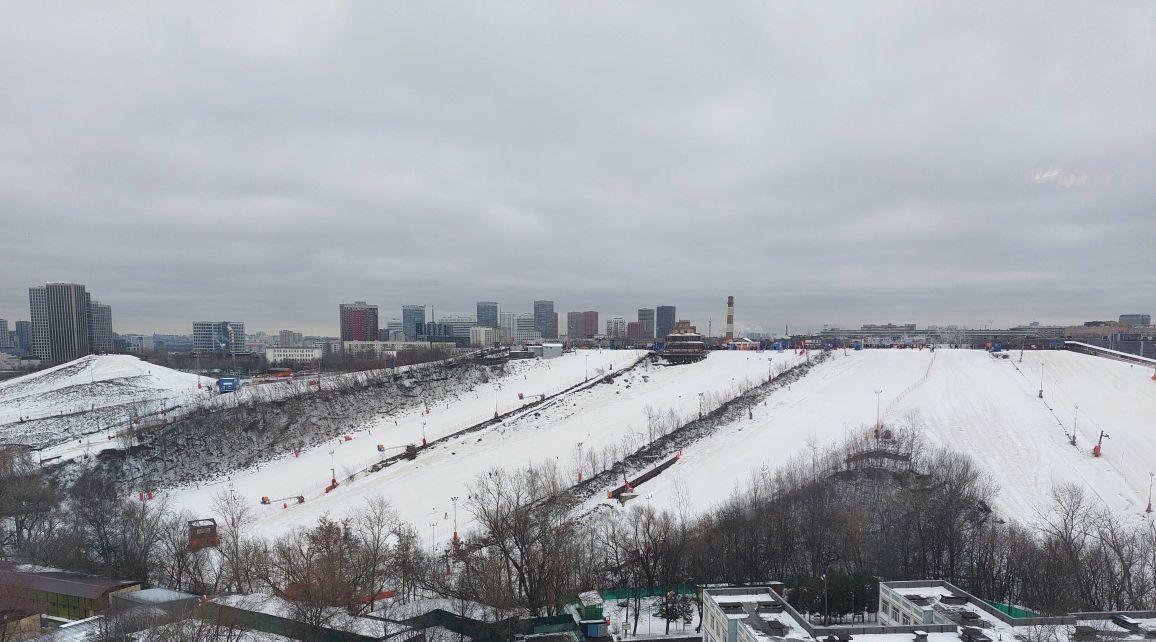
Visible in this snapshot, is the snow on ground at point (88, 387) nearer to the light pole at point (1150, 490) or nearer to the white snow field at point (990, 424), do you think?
the white snow field at point (990, 424)

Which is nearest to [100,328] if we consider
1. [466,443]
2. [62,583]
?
[466,443]

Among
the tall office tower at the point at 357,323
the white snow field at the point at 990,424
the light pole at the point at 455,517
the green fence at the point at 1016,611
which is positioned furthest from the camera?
the tall office tower at the point at 357,323

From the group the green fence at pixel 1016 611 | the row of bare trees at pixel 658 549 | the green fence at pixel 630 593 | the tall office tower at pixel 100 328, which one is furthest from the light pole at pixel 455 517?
the tall office tower at pixel 100 328

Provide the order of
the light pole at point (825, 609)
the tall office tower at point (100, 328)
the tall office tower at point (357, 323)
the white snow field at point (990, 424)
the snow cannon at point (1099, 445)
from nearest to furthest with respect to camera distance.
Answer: the light pole at point (825, 609)
the white snow field at point (990, 424)
the snow cannon at point (1099, 445)
the tall office tower at point (100, 328)
the tall office tower at point (357, 323)

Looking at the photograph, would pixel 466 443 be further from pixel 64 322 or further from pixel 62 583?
pixel 64 322

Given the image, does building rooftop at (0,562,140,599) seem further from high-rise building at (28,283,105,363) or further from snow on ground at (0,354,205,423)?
high-rise building at (28,283,105,363)

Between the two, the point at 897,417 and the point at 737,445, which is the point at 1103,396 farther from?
the point at 737,445
